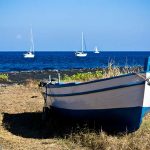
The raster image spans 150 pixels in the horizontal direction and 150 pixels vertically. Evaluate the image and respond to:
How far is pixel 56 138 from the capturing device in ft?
37.8

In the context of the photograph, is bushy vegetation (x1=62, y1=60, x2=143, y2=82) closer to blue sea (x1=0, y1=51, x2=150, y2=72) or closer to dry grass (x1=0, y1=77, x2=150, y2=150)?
blue sea (x1=0, y1=51, x2=150, y2=72)

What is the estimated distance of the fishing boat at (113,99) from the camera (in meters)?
10.5

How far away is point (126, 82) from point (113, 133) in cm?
140

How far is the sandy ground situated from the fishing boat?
113cm

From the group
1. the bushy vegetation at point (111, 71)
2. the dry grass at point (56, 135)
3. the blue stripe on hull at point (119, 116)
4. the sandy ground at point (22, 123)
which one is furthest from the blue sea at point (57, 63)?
the blue stripe on hull at point (119, 116)

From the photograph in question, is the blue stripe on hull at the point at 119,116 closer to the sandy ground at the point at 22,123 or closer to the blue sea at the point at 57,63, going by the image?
the sandy ground at the point at 22,123

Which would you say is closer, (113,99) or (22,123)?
(113,99)

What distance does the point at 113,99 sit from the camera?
35.7 feet

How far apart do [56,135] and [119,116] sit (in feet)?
6.00

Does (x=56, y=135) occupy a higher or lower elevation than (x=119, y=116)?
lower

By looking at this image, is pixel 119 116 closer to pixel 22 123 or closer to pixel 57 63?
pixel 22 123

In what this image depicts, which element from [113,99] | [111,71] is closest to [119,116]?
[113,99]

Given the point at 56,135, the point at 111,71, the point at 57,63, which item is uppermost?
the point at 111,71

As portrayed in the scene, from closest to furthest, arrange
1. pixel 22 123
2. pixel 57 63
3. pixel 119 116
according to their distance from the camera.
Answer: pixel 119 116
pixel 22 123
pixel 57 63
